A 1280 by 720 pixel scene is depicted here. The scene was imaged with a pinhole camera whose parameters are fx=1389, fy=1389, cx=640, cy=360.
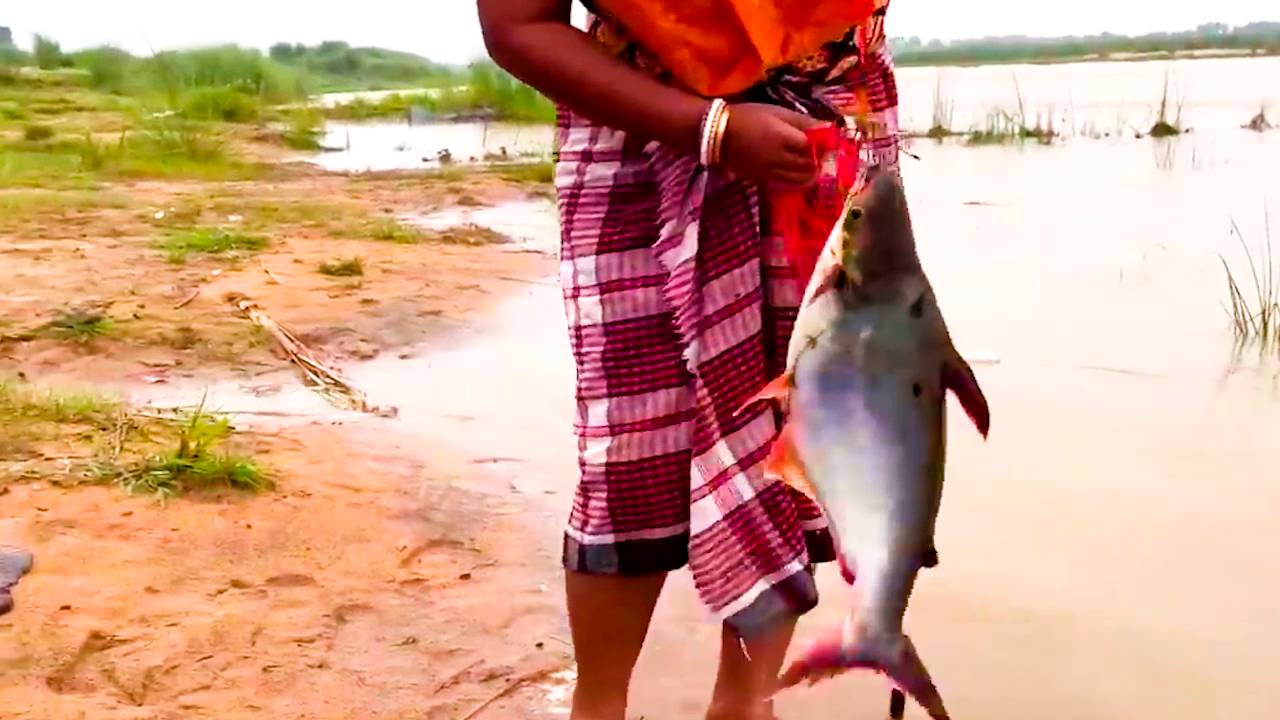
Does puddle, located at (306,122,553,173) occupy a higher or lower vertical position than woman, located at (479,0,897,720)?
lower

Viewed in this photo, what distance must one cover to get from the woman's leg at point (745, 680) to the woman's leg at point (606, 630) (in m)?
0.19

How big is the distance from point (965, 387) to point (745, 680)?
0.85 metres

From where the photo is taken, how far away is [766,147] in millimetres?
1565

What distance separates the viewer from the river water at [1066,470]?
2.56 m

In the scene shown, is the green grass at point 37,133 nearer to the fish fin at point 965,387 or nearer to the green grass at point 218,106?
the green grass at point 218,106

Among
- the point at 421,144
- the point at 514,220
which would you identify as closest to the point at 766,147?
the point at 514,220

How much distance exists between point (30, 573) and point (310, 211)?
6.47 meters

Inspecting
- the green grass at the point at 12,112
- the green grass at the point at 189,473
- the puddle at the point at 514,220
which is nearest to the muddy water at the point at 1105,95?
the puddle at the point at 514,220

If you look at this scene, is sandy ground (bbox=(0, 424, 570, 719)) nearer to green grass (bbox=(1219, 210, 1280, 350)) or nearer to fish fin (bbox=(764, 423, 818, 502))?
fish fin (bbox=(764, 423, 818, 502))

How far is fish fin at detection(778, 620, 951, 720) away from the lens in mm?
1431

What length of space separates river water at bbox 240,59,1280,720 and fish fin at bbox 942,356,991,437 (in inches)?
9.3

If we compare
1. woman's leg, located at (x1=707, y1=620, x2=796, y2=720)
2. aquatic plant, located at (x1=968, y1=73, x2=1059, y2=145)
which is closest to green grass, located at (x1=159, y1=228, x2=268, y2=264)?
woman's leg, located at (x1=707, y1=620, x2=796, y2=720)

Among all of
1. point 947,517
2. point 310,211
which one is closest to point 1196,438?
point 947,517

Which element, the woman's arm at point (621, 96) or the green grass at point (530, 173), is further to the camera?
the green grass at point (530, 173)
